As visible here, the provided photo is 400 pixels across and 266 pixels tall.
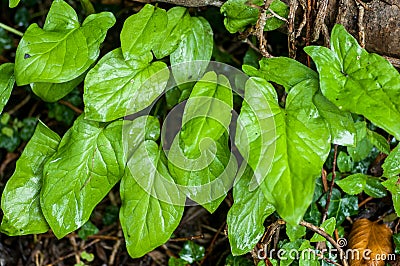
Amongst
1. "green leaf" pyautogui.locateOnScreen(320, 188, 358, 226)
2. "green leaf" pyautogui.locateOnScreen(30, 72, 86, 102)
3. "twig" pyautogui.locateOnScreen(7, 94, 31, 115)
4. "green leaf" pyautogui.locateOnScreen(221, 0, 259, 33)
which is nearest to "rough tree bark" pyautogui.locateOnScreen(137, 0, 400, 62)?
"green leaf" pyautogui.locateOnScreen(221, 0, 259, 33)

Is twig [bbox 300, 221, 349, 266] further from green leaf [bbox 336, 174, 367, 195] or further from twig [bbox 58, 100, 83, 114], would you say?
twig [bbox 58, 100, 83, 114]

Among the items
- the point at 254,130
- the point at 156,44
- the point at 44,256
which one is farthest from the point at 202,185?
the point at 44,256

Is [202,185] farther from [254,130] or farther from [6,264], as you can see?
[6,264]

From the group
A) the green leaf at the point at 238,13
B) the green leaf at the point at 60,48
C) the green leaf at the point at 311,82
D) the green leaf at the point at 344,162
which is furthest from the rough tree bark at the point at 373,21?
the green leaf at the point at 60,48

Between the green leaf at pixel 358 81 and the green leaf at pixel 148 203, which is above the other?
the green leaf at pixel 358 81

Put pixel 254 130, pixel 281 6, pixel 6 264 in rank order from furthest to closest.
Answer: pixel 6 264 < pixel 281 6 < pixel 254 130

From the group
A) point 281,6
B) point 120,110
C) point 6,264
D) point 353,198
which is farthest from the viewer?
point 6,264

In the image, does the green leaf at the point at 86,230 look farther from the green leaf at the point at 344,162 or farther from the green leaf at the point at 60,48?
the green leaf at the point at 344,162
